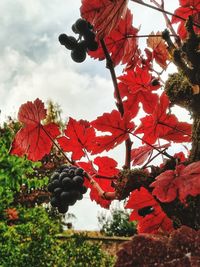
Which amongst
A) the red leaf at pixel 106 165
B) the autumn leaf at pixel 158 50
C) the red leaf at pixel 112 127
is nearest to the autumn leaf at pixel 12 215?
the autumn leaf at pixel 158 50

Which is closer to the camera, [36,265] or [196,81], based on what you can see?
[196,81]

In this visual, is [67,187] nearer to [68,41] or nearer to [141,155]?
[141,155]

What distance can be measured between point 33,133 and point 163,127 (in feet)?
1.27

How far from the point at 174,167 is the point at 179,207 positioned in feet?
0.30

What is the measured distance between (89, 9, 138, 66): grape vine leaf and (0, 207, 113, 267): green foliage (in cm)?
629

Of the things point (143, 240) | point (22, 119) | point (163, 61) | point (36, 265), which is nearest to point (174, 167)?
point (143, 240)

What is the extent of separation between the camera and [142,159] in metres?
1.03

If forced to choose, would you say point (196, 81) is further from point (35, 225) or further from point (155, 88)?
point (35, 225)

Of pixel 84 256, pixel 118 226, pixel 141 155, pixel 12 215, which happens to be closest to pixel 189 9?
pixel 141 155

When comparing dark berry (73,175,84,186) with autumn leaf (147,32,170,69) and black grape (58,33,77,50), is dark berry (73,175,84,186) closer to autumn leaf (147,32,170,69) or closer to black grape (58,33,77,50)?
black grape (58,33,77,50)

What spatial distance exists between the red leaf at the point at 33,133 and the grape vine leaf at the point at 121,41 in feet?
0.82

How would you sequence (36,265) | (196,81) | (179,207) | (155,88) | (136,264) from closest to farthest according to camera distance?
(136,264)
(179,207)
(196,81)
(155,88)
(36,265)

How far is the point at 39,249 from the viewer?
24.0 feet

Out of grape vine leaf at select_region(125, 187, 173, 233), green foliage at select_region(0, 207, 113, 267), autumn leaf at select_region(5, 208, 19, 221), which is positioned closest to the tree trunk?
grape vine leaf at select_region(125, 187, 173, 233)
